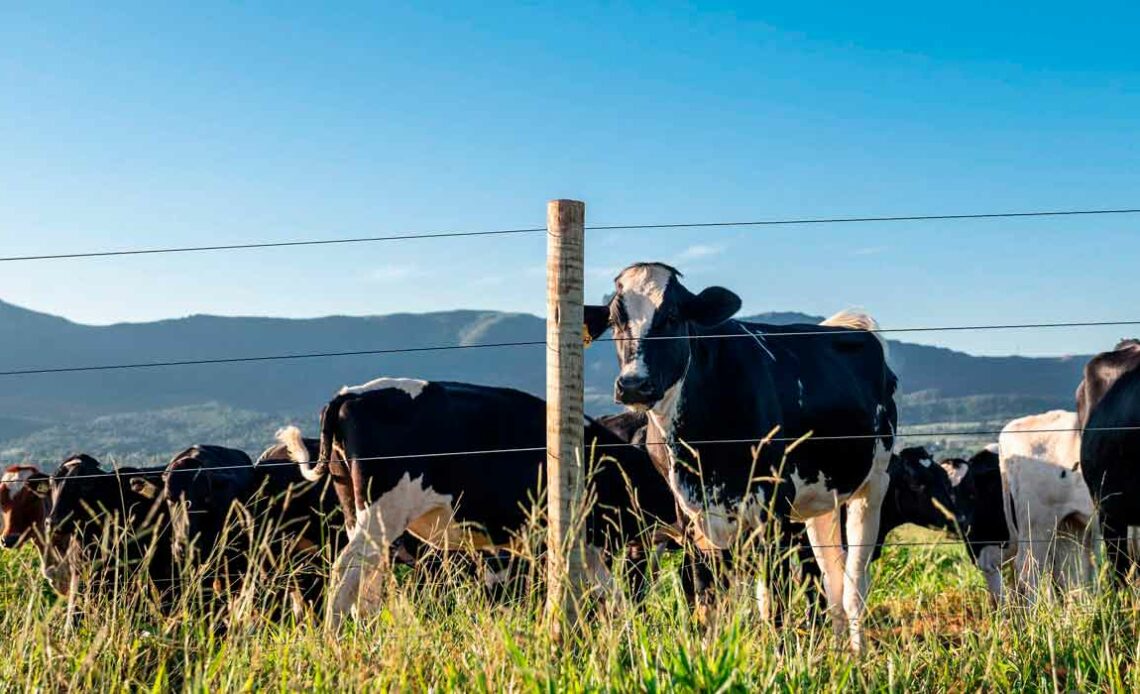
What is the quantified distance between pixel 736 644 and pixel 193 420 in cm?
14351

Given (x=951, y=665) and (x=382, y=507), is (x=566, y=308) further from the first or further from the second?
(x=382, y=507)

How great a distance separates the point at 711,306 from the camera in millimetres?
7223

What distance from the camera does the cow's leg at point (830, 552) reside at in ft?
27.9

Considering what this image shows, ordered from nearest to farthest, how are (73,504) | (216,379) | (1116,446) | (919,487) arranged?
(1116,446), (73,504), (919,487), (216,379)

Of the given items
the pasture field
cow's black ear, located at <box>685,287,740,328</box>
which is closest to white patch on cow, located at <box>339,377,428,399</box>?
cow's black ear, located at <box>685,287,740,328</box>

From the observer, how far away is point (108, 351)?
154875mm

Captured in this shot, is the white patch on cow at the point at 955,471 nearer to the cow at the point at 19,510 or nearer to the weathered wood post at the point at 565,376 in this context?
the weathered wood post at the point at 565,376

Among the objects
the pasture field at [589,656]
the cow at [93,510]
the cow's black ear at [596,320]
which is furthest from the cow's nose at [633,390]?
the cow at [93,510]

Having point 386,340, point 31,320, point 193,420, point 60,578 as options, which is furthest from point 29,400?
point 60,578

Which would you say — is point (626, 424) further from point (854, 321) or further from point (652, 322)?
point (652, 322)

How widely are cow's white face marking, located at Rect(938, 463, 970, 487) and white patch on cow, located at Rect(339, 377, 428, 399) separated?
598 centimetres

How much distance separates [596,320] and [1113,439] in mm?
3655

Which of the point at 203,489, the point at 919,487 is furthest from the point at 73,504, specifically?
the point at 919,487

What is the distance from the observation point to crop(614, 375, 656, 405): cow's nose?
6398 mm
